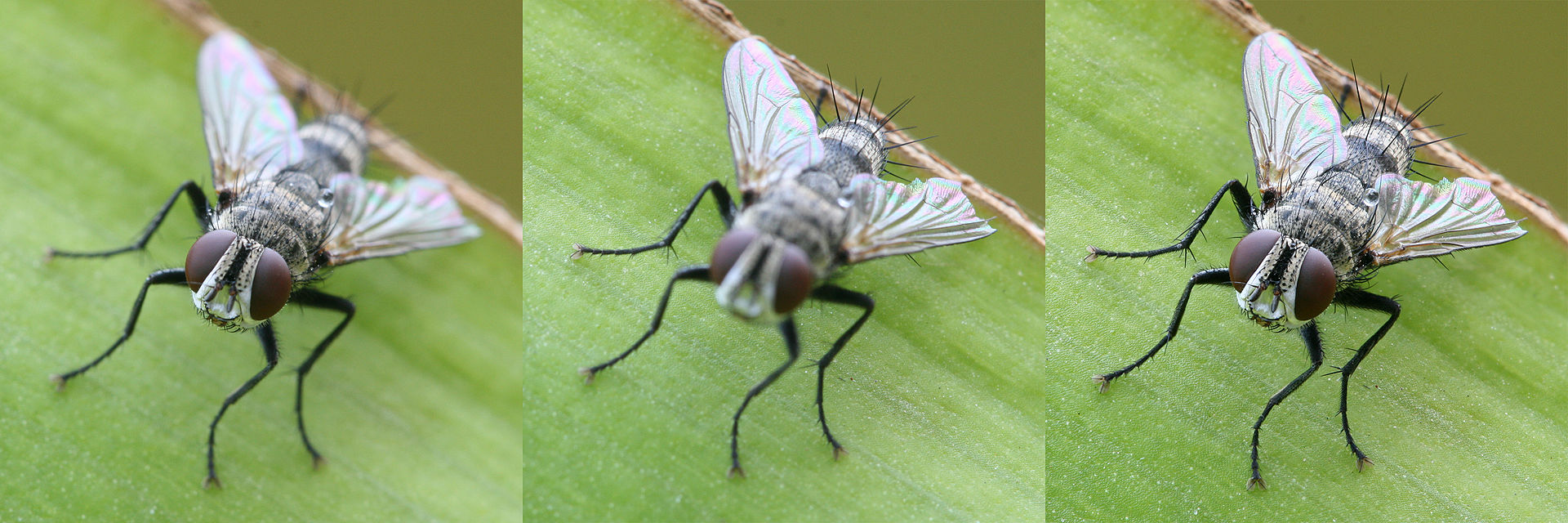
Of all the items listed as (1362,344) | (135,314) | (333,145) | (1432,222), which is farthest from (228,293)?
(1432,222)

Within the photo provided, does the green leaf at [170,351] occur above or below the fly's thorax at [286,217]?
below

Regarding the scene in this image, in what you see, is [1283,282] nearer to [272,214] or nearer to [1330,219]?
[1330,219]

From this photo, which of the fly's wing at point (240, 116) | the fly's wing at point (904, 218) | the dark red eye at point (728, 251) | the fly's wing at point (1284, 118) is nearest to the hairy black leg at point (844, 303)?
the fly's wing at point (904, 218)

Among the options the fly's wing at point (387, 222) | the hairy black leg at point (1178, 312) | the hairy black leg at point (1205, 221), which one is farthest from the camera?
the fly's wing at point (387, 222)

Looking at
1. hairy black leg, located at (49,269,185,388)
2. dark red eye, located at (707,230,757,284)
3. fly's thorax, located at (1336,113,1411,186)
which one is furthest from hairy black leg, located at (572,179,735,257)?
fly's thorax, located at (1336,113,1411,186)

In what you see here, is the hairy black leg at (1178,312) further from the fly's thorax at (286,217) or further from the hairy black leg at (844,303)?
the fly's thorax at (286,217)

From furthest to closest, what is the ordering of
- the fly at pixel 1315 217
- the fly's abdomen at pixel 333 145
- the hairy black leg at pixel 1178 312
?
the fly's abdomen at pixel 333 145
the hairy black leg at pixel 1178 312
the fly at pixel 1315 217

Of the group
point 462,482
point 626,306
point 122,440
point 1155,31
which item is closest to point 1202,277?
point 1155,31
